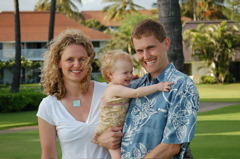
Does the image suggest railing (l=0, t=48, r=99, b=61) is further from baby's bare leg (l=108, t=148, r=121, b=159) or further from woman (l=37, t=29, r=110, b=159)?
baby's bare leg (l=108, t=148, r=121, b=159)

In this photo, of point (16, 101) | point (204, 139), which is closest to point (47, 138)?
point (204, 139)

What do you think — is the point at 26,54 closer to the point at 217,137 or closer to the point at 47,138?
the point at 217,137

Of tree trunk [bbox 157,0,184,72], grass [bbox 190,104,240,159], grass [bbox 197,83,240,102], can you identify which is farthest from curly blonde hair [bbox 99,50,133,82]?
grass [bbox 197,83,240,102]

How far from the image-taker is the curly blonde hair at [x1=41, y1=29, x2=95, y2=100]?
14.3 feet

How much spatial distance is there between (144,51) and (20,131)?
12.5 meters

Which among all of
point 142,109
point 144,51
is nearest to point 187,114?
point 142,109

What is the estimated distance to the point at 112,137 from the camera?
404cm

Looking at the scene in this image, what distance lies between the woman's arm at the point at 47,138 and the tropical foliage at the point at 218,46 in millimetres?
43605

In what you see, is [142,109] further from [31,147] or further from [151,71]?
[31,147]

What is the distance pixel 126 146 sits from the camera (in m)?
3.95

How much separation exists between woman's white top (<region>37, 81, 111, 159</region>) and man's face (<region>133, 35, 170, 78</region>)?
723 millimetres

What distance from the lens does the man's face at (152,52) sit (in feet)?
12.7

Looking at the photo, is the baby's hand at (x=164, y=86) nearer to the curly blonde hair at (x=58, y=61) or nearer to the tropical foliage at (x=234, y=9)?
the curly blonde hair at (x=58, y=61)

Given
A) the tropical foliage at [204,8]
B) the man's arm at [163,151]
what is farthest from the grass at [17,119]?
the tropical foliage at [204,8]
